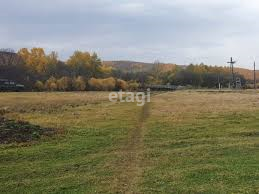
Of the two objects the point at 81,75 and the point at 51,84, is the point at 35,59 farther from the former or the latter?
the point at 51,84

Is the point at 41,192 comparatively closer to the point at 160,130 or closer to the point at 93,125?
the point at 160,130

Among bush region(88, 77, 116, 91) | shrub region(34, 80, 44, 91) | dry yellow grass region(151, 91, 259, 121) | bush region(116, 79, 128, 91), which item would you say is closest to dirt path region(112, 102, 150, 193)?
dry yellow grass region(151, 91, 259, 121)

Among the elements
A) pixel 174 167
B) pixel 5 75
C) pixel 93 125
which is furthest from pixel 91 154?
pixel 5 75

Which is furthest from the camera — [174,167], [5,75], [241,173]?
[5,75]

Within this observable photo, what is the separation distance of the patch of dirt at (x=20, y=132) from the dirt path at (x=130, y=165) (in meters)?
4.78

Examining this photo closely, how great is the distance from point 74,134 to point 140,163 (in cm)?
933

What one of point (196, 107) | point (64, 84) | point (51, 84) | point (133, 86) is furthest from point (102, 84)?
point (196, 107)

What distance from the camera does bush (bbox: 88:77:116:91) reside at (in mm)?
123625

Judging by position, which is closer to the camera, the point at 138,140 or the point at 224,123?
the point at 138,140

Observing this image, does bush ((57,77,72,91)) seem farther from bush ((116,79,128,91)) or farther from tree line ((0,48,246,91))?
bush ((116,79,128,91))

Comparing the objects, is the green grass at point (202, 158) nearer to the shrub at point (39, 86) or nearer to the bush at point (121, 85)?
the shrub at point (39, 86)

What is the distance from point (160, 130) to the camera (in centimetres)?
2620

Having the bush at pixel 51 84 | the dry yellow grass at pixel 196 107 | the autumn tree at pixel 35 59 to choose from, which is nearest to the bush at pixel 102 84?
the bush at pixel 51 84

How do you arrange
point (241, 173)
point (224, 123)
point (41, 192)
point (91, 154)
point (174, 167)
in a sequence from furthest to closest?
point (224, 123) → point (91, 154) → point (174, 167) → point (241, 173) → point (41, 192)
